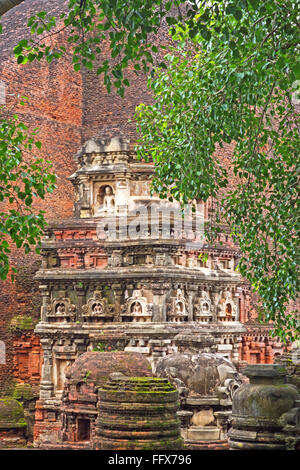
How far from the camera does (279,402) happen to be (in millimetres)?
7969

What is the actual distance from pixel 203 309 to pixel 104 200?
3902 mm

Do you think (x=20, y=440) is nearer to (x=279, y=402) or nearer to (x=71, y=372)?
(x=71, y=372)

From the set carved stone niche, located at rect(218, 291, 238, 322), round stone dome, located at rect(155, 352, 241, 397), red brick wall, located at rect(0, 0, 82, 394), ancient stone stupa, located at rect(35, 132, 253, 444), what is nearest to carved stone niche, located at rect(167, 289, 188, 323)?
ancient stone stupa, located at rect(35, 132, 253, 444)

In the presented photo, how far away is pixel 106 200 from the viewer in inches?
760

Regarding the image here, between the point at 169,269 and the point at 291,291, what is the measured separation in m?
6.93

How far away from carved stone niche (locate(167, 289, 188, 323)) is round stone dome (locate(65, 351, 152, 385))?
3.43m

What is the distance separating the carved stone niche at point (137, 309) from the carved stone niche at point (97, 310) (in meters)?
0.34

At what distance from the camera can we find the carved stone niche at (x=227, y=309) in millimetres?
18406

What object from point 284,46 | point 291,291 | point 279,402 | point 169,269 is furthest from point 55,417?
point 284,46

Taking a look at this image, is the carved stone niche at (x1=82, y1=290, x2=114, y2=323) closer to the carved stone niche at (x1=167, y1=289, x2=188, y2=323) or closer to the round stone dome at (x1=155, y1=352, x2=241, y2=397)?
the carved stone niche at (x1=167, y1=289, x2=188, y2=323)

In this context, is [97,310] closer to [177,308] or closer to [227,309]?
[177,308]

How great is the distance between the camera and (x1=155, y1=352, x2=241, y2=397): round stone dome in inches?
492

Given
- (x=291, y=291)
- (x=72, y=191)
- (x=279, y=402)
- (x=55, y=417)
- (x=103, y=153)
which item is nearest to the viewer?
(x=279, y=402)
